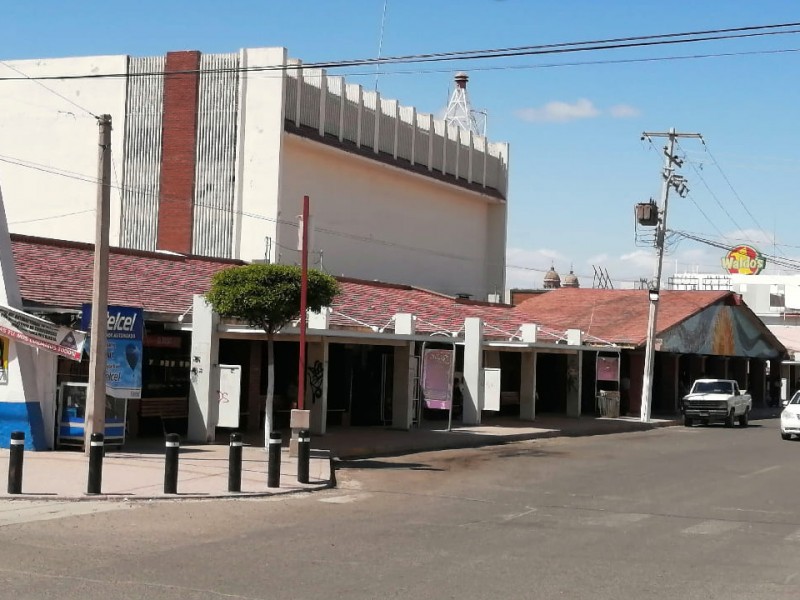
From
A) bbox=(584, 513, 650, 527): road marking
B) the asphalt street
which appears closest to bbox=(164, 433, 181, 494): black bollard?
the asphalt street

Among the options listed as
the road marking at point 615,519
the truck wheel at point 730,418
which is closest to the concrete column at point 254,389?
the road marking at point 615,519

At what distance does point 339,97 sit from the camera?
159 ft

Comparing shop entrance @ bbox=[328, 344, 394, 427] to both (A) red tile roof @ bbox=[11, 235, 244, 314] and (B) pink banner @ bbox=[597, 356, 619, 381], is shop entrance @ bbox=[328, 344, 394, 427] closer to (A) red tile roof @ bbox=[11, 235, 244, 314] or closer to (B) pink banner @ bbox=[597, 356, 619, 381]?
(A) red tile roof @ bbox=[11, 235, 244, 314]

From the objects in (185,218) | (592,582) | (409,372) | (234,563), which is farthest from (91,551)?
(185,218)

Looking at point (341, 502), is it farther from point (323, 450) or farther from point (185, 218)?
point (185, 218)

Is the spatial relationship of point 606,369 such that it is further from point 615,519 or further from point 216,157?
point 615,519

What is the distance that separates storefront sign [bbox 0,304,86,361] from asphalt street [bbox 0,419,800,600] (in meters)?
5.74

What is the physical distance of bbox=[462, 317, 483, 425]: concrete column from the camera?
33406 mm

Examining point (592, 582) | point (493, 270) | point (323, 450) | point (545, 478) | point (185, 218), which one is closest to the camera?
point (592, 582)

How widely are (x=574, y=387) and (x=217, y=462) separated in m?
22.8

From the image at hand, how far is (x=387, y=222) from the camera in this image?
175ft

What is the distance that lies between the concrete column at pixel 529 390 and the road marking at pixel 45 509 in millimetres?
23865

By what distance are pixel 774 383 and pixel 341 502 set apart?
55652 millimetres

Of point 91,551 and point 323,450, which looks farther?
point 323,450
